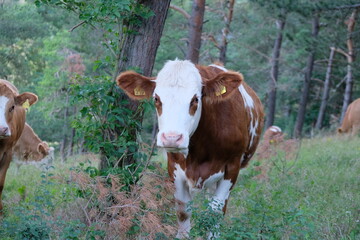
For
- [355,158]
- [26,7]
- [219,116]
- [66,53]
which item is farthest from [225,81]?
[66,53]

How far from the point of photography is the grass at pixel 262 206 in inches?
189

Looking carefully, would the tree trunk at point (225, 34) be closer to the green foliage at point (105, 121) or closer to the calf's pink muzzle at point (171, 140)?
the green foliage at point (105, 121)

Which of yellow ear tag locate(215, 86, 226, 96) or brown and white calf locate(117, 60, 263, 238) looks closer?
brown and white calf locate(117, 60, 263, 238)

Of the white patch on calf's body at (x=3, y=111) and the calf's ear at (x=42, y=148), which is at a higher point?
the white patch on calf's body at (x=3, y=111)

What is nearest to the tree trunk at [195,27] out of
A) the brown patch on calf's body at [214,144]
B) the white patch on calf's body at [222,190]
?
the brown patch on calf's body at [214,144]

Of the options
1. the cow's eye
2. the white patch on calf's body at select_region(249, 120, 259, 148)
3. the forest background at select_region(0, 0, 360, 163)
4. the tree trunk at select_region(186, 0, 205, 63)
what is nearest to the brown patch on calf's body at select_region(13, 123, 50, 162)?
the forest background at select_region(0, 0, 360, 163)

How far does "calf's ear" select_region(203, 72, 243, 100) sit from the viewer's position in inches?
205

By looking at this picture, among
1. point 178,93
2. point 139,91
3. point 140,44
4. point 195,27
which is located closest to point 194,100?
point 178,93

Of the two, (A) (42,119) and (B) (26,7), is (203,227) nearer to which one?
(B) (26,7)

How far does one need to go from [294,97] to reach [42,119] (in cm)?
1582

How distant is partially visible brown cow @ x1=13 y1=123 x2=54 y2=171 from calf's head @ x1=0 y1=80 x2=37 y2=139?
6.80m

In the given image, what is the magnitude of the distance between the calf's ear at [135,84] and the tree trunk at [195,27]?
8239 millimetres

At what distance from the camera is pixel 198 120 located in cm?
516

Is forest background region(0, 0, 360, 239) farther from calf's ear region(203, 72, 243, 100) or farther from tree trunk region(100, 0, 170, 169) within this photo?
calf's ear region(203, 72, 243, 100)
